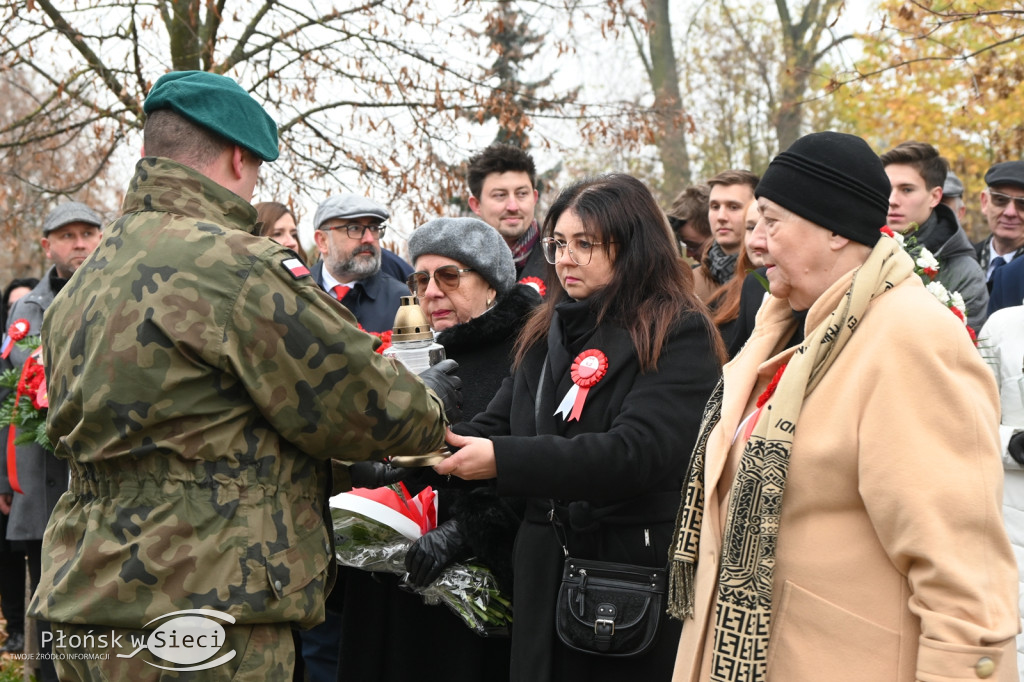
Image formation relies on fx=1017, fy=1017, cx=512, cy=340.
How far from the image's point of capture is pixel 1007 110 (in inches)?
635

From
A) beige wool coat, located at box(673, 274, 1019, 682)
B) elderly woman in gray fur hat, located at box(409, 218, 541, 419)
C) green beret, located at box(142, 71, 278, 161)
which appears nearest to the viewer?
beige wool coat, located at box(673, 274, 1019, 682)

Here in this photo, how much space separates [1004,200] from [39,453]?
21.3ft

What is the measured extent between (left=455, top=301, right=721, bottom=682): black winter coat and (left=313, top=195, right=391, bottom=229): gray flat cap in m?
3.27

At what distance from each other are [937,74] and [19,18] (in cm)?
1538

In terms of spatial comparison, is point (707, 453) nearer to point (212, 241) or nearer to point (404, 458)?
point (404, 458)

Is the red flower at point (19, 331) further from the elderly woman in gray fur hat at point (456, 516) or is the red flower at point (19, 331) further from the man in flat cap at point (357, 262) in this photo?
the elderly woman in gray fur hat at point (456, 516)

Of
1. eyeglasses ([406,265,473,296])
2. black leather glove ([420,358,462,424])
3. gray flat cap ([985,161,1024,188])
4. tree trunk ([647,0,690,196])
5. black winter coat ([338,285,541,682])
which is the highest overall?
tree trunk ([647,0,690,196])

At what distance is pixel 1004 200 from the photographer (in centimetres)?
673

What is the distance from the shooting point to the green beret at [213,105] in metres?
2.81

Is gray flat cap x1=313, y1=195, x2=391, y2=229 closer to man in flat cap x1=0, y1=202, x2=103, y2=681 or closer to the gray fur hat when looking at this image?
man in flat cap x1=0, y1=202, x2=103, y2=681

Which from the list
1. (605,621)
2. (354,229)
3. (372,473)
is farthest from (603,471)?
(354,229)

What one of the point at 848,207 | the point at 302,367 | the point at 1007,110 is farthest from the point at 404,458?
the point at 1007,110

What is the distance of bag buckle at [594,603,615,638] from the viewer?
3.19 metres

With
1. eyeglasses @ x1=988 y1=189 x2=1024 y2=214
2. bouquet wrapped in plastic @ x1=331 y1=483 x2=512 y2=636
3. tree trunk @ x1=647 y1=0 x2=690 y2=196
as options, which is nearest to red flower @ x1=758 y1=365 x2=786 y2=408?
bouquet wrapped in plastic @ x1=331 y1=483 x2=512 y2=636
